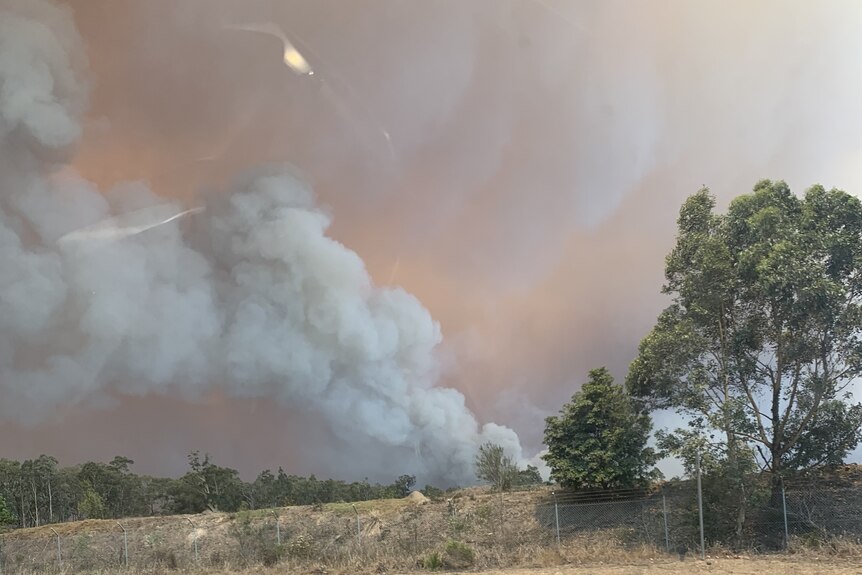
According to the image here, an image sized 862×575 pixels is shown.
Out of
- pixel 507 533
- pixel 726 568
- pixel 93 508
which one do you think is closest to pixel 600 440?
pixel 507 533

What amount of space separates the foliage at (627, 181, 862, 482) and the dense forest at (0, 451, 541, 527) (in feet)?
94.7

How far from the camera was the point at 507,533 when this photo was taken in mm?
18906

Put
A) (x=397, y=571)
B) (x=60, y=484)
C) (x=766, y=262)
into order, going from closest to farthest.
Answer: (x=397, y=571), (x=766, y=262), (x=60, y=484)

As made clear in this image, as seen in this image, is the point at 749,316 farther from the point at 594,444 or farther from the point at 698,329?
the point at 594,444

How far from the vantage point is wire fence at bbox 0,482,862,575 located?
16.8m

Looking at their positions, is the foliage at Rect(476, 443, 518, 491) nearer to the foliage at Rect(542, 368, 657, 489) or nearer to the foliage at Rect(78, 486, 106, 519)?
the foliage at Rect(542, 368, 657, 489)

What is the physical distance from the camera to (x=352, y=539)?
764 inches

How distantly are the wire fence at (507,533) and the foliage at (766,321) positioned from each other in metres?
1.60

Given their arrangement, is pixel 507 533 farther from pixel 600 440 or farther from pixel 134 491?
pixel 134 491

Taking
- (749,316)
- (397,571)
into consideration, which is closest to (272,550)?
(397,571)

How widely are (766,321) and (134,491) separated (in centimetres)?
5689

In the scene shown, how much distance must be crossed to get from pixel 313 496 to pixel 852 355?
40.8 metres

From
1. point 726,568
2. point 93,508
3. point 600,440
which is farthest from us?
point 93,508

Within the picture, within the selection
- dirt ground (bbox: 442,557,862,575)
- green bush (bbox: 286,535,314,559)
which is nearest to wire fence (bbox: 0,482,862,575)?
green bush (bbox: 286,535,314,559)
